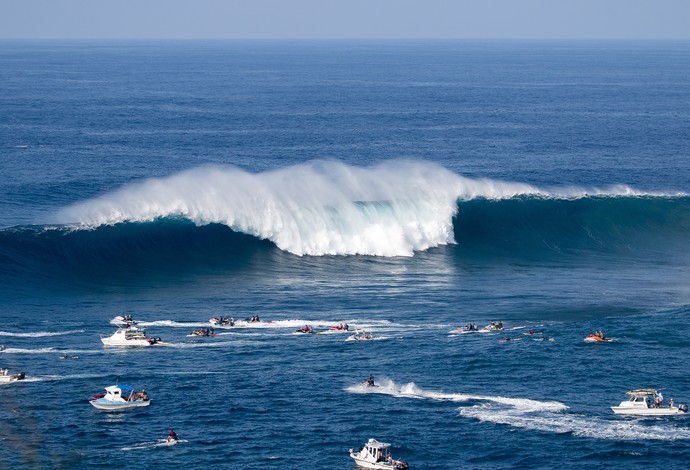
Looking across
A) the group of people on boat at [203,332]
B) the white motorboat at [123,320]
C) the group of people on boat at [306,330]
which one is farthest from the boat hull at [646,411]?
the white motorboat at [123,320]

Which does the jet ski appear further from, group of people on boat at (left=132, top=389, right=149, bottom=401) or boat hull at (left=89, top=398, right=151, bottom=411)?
boat hull at (left=89, top=398, right=151, bottom=411)

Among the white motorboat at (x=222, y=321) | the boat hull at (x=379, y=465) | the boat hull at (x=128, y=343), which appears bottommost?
the boat hull at (x=379, y=465)

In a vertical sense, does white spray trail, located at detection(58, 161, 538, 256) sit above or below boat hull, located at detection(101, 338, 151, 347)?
above

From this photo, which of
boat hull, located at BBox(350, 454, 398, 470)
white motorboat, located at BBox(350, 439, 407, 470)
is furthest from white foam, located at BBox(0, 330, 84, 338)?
boat hull, located at BBox(350, 454, 398, 470)

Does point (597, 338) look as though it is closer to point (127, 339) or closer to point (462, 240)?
point (127, 339)

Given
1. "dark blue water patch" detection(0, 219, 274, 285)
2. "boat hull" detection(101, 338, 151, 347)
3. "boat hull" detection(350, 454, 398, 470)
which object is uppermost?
"dark blue water patch" detection(0, 219, 274, 285)

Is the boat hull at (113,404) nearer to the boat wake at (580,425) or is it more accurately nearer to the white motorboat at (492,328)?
the boat wake at (580,425)

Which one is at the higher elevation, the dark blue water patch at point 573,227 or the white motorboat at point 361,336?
the dark blue water patch at point 573,227
